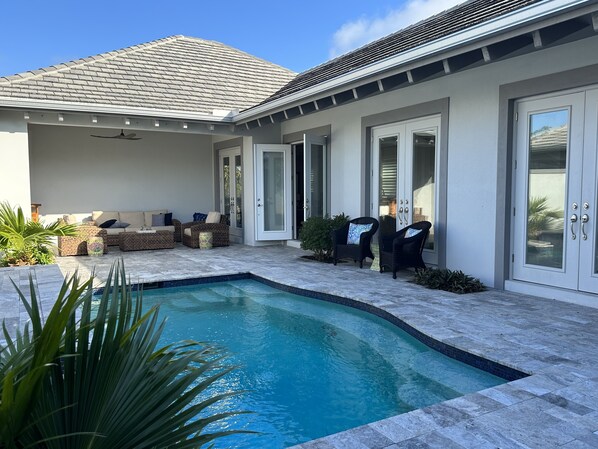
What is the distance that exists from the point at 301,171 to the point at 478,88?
593 centimetres

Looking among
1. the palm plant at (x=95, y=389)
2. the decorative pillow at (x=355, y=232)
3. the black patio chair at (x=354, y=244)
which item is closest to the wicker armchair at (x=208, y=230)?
the black patio chair at (x=354, y=244)

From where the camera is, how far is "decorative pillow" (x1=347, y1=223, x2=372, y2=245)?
8203 millimetres

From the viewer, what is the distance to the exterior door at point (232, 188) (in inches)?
474

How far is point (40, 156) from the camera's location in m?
11.3

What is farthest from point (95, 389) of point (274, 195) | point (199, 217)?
point (199, 217)

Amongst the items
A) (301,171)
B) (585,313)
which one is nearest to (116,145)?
(301,171)

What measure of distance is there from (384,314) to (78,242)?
718 cm

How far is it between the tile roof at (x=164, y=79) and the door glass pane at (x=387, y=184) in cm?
413

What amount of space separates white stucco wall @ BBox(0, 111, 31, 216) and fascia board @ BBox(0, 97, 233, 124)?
1.53 ft

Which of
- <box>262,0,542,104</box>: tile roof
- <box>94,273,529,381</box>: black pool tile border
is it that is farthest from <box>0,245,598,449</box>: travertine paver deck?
<box>262,0,542,104</box>: tile roof

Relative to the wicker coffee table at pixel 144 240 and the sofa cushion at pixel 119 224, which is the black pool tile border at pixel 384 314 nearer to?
the wicker coffee table at pixel 144 240

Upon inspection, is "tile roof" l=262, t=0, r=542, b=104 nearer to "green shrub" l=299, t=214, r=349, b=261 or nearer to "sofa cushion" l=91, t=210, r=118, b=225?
"green shrub" l=299, t=214, r=349, b=261

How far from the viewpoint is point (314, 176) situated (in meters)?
10.0

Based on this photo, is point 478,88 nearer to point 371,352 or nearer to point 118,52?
point 371,352
